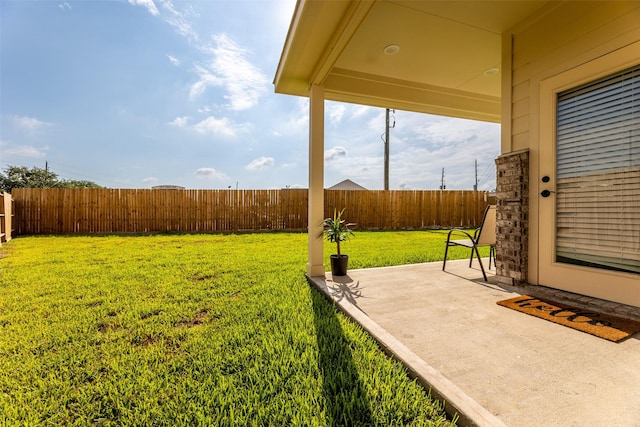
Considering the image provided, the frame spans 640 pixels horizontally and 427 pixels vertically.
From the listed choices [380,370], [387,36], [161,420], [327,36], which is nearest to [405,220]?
[387,36]

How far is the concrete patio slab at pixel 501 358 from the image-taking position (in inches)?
45.1

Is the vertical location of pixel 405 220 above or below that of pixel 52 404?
above

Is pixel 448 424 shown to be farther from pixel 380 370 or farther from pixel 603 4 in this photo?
pixel 603 4

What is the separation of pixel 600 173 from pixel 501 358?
6.69ft

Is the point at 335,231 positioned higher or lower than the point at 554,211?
lower

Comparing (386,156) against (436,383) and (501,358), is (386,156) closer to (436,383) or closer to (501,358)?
(501,358)

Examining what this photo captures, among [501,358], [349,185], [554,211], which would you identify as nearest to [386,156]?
[349,185]

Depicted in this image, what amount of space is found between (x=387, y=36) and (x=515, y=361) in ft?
11.3

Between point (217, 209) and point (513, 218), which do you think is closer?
point (513, 218)

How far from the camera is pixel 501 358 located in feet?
5.08

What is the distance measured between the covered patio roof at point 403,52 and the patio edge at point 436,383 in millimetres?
2495

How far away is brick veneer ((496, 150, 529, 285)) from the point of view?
9.36 ft

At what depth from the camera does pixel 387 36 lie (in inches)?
125

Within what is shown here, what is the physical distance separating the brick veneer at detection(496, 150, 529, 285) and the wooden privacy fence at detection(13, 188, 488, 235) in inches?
272
